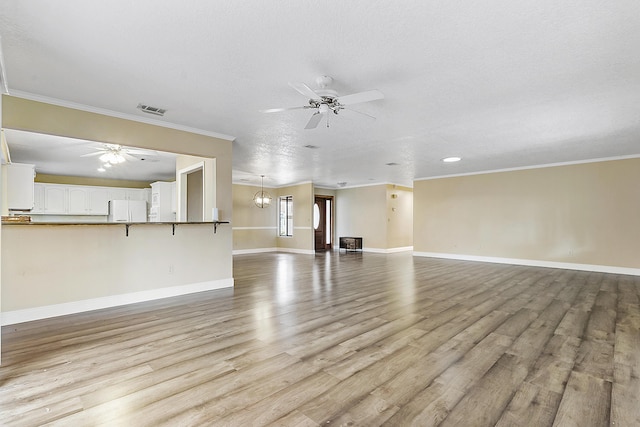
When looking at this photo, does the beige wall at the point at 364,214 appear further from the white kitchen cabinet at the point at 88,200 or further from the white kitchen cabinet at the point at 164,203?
the white kitchen cabinet at the point at 88,200

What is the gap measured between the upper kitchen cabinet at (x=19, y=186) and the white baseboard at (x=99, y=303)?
3.20m

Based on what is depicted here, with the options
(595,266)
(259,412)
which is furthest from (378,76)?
(595,266)

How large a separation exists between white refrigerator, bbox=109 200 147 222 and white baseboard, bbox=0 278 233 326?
18.6 feet

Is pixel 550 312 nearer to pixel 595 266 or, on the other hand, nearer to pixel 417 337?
pixel 417 337

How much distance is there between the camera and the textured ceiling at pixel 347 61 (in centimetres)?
208

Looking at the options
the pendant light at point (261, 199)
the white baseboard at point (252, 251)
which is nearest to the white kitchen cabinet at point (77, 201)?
the white baseboard at point (252, 251)

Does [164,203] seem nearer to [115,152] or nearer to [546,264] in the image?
[115,152]

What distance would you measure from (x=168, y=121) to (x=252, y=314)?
2911 mm

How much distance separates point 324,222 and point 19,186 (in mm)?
8873

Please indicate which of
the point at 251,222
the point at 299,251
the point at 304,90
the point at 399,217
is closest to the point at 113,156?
the point at 304,90

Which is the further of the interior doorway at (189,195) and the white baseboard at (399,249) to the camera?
the white baseboard at (399,249)

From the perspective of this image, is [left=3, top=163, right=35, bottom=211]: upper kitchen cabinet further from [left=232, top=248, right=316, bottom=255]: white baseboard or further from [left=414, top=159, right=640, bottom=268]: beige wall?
[left=414, top=159, right=640, bottom=268]: beige wall

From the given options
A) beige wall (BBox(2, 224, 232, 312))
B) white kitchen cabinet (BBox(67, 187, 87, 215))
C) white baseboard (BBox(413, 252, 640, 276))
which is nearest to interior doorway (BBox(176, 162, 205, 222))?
beige wall (BBox(2, 224, 232, 312))

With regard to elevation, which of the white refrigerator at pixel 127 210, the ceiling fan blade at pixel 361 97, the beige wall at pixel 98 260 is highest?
the ceiling fan blade at pixel 361 97
